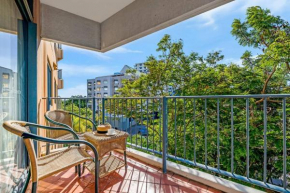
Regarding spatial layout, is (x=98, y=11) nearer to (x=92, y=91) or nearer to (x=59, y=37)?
(x=59, y=37)

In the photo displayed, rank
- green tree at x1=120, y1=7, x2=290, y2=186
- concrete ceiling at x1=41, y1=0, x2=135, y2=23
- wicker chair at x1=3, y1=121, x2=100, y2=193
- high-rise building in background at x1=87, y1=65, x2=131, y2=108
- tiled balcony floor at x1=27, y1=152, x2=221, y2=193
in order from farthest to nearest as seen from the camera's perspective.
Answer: high-rise building in background at x1=87, y1=65, x2=131, y2=108, green tree at x1=120, y1=7, x2=290, y2=186, concrete ceiling at x1=41, y1=0, x2=135, y2=23, tiled balcony floor at x1=27, y1=152, x2=221, y2=193, wicker chair at x1=3, y1=121, x2=100, y2=193

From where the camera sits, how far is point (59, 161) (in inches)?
58.9

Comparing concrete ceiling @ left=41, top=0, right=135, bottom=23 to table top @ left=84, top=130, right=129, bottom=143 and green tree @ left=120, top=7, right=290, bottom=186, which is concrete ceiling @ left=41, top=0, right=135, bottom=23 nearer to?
table top @ left=84, top=130, right=129, bottom=143

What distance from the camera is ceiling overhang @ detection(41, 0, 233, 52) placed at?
231cm

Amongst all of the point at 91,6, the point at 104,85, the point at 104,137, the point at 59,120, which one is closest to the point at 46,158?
the point at 104,137

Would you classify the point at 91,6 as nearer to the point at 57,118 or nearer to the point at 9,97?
the point at 57,118

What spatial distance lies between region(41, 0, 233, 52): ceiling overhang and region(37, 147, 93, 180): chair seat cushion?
2069 millimetres

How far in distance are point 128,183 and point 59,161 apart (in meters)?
0.84

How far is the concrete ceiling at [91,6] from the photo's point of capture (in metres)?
2.88

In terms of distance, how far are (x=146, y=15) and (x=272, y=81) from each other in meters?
5.97

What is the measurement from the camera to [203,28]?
10523mm

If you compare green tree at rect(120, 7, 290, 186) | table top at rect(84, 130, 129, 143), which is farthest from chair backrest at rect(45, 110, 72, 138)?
green tree at rect(120, 7, 290, 186)

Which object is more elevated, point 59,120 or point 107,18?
point 107,18

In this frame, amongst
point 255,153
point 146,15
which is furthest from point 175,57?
point 146,15
